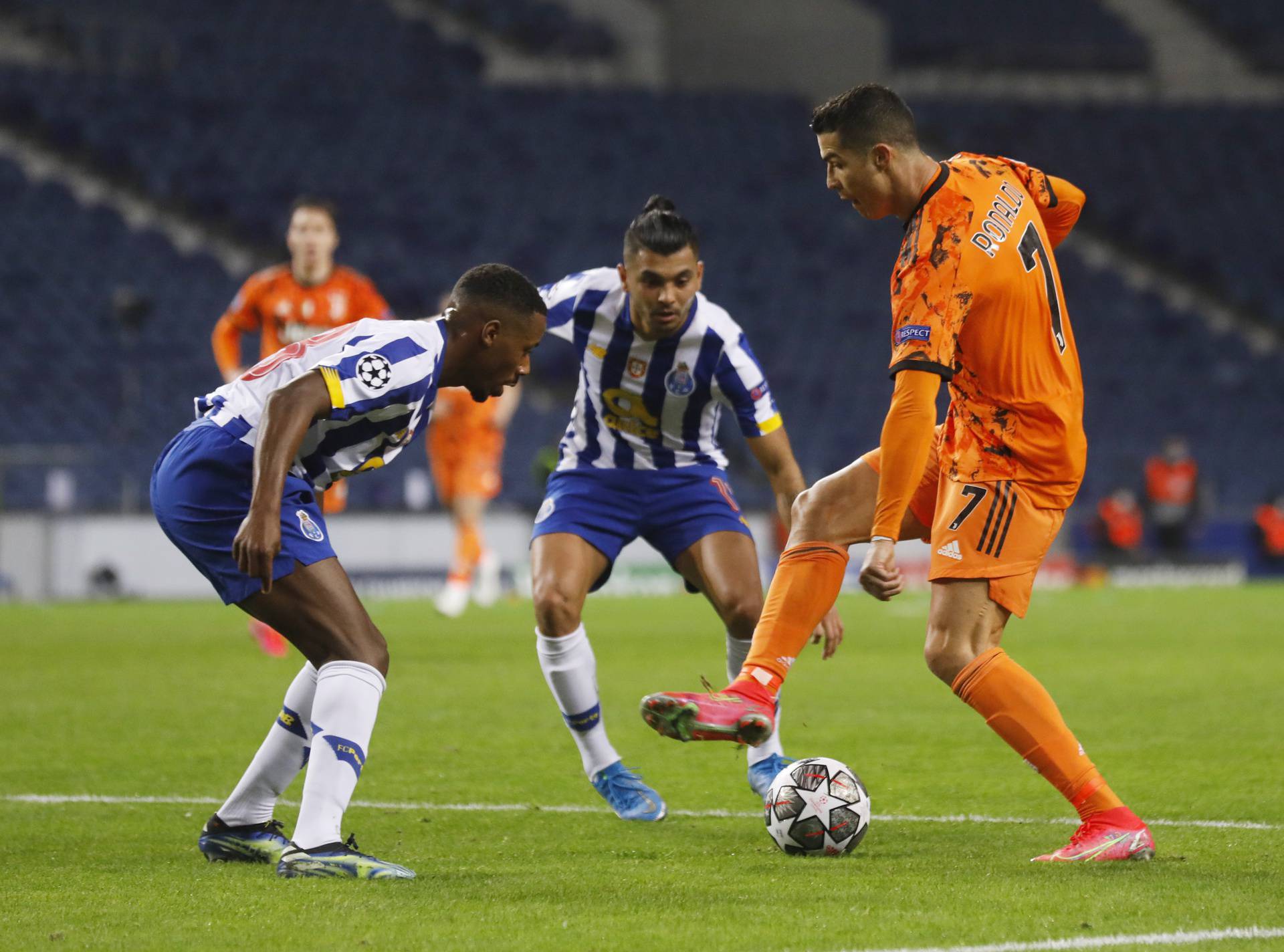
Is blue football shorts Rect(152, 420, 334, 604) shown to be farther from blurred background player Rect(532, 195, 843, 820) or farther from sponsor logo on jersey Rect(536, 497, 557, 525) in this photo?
sponsor logo on jersey Rect(536, 497, 557, 525)

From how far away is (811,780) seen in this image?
5.14 metres

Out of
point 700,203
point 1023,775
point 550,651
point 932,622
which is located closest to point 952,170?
point 932,622

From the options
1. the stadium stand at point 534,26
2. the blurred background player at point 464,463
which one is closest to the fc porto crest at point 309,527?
the blurred background player at point 464,463

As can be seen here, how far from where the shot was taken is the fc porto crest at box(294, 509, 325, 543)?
4.75m

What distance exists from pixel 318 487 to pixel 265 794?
91 centimetres

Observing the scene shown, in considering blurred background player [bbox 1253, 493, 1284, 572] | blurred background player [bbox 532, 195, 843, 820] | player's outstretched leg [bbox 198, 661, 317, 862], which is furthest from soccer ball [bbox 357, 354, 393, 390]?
blurred background player [bbox 1253, 493, 1284, 572]

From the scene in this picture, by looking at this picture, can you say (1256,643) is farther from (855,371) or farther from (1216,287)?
(1216,287)

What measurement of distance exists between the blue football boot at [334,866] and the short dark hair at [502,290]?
4.99 ft

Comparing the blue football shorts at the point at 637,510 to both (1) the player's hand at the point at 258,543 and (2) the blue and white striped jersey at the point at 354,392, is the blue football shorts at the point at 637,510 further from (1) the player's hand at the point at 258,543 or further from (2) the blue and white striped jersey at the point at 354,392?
(1) the player's hand at the point at 258,543

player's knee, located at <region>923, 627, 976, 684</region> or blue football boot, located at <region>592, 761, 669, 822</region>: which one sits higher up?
player's knee, located at <region>923, 627, 976, 684</region>

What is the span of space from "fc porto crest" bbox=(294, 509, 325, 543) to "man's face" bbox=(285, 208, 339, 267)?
558cm

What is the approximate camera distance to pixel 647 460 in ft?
21.2

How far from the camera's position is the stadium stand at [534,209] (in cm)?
2445

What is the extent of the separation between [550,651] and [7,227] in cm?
2126
